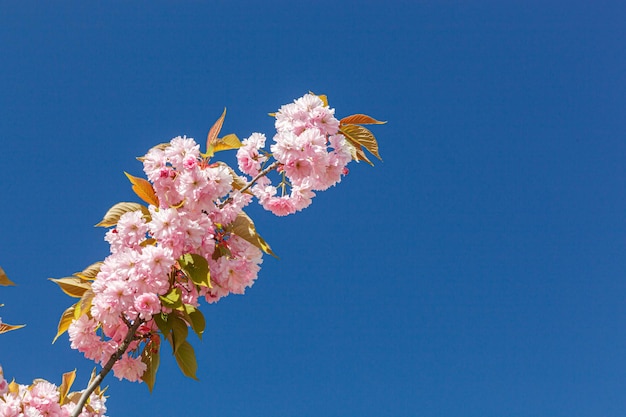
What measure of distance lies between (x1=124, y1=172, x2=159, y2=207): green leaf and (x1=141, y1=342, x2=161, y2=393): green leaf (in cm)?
71

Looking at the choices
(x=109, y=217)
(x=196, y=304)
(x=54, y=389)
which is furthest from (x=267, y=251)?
(x=54, y=389)

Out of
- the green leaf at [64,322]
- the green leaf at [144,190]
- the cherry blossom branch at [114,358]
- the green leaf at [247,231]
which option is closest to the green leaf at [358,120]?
the green leaf at [247,231]

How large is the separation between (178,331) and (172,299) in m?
0.18

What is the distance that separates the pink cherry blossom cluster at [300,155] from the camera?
10.2ft

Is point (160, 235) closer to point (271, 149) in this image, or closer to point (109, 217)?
point (109, 217)

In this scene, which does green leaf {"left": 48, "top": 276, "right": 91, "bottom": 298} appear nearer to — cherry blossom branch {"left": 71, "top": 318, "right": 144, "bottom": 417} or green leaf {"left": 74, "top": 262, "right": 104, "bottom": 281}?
green leaf {"left": 74, "top": 262, "right": 104, "bottom": 281}

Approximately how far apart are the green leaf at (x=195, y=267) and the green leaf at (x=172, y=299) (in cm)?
10

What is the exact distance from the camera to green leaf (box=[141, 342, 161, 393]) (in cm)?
284

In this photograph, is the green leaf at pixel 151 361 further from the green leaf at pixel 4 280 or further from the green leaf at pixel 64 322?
the green leaf at pixel 4 280

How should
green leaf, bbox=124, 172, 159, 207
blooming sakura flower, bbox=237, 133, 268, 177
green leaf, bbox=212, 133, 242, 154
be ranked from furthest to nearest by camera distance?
blooming sakura flower, bbox=237, 133, 268, 177 < green leaf, bbox=212, 133, 242, 154 < green leaf, bbox=124, 172, 159, 207

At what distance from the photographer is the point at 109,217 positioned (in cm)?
293

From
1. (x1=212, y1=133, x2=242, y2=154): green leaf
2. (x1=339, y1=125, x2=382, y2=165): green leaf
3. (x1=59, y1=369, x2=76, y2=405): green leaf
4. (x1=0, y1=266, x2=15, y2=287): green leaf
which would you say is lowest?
(x1=59, y1=369, x2=76, y2=405): green leaf

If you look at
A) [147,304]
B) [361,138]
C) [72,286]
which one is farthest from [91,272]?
[361,138]

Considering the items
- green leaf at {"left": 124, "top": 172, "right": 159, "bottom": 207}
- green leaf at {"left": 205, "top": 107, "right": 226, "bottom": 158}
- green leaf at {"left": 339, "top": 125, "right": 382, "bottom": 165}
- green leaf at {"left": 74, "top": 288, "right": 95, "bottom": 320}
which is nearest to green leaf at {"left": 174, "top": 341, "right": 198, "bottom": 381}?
green leaf at {"left": 74, "top": 288, "right": 95, "bottom": 320}
